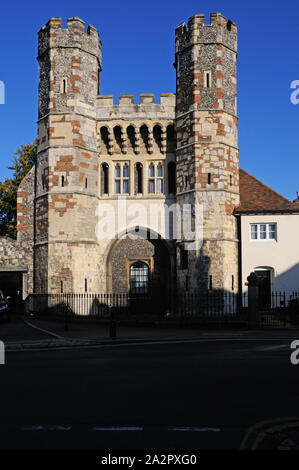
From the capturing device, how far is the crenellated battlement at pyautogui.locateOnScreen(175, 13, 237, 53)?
26.8 m

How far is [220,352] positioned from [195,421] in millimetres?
6966

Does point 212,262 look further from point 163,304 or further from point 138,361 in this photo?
point 138,361

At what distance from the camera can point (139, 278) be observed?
28531mm

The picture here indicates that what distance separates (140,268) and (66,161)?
7.43 m

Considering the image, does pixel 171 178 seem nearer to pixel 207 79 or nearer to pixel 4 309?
pixel 207 79

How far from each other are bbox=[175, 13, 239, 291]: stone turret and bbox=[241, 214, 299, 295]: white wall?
0.68 m

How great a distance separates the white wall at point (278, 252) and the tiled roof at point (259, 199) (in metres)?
0.43

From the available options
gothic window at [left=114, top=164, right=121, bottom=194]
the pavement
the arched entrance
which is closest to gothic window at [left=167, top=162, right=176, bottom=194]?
gothic window at [left=114, top=164, right=121, bottom=194]

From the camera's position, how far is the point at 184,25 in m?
27.7

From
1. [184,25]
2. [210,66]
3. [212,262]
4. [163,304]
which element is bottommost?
[163,304]
